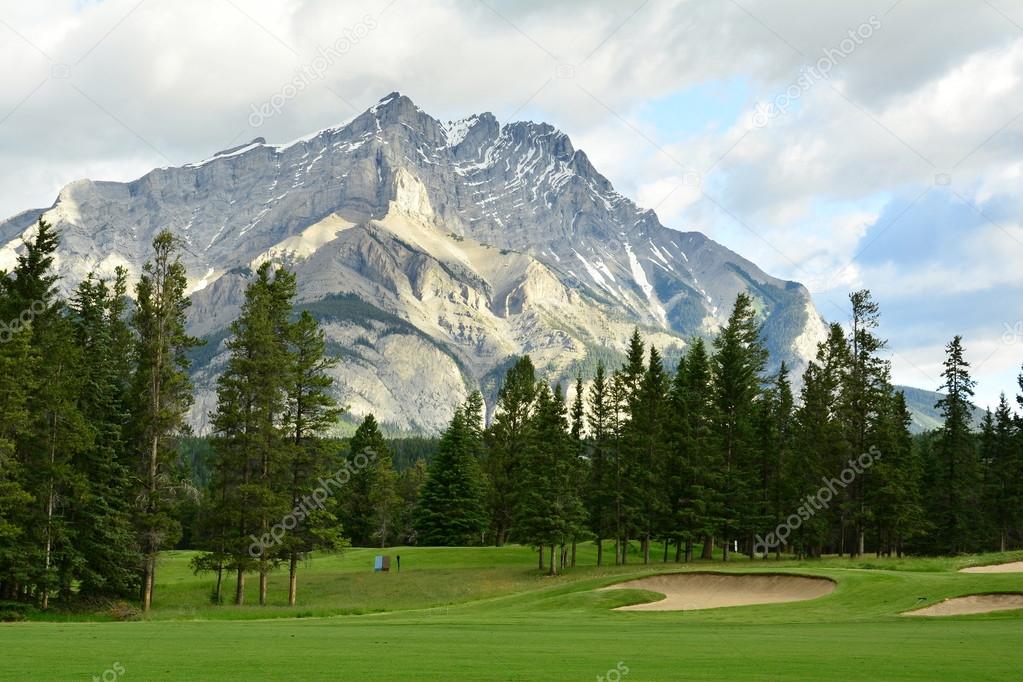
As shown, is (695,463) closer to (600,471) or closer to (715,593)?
A: (600,471)

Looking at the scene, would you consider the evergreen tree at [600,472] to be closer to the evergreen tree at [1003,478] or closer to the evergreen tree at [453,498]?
the evergreen tree at [453,498]

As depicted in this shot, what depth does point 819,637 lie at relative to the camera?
83.6 feet

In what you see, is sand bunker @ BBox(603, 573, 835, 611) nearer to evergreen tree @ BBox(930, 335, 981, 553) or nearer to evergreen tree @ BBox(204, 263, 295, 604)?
evergreen tree @ BBox(204, 263, 295, 604)

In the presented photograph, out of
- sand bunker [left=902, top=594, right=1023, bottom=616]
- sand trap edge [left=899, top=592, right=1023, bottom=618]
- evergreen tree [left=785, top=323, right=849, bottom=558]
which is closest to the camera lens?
sand trap edge [left=899, top=592, right=1023, bottom=618]

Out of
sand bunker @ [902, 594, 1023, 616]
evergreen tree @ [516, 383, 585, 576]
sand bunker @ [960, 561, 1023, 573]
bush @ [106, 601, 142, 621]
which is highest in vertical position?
evergreen tree @ [516, 383, 585, 576]

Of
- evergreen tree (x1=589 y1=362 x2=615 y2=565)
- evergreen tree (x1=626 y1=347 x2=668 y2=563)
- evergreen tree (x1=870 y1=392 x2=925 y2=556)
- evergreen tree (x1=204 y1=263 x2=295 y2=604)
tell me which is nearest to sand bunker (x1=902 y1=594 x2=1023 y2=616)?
evergreen tree (x1=870 y1=392 x2=925 y2=556)

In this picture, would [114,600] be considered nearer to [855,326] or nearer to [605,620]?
[605,620]

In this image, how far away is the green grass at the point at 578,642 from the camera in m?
18.4

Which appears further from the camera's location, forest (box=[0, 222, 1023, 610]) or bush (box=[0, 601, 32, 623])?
forest (box=[0, 222, 1023, 610])

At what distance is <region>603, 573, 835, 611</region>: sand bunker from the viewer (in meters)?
44.1

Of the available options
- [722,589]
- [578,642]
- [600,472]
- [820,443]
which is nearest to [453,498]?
[600,472]

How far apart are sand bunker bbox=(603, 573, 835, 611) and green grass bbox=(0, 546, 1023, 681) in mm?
920

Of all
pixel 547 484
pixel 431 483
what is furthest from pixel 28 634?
pixel 431 483

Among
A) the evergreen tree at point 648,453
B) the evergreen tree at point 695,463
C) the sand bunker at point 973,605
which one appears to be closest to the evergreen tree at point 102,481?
the evergreen tree at point 648,453
